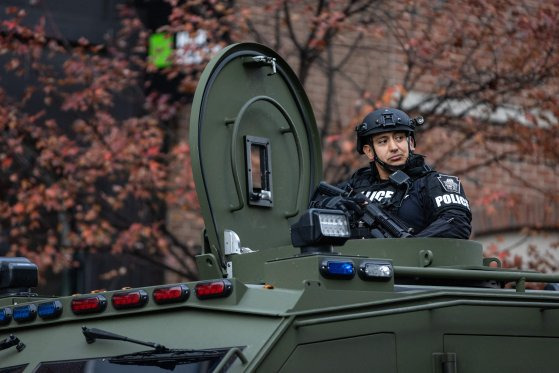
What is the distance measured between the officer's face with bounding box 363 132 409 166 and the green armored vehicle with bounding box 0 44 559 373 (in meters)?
0.81

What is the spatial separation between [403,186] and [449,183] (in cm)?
26

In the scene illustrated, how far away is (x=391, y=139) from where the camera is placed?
22.8 feet

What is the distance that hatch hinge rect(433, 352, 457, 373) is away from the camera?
5.05 metres

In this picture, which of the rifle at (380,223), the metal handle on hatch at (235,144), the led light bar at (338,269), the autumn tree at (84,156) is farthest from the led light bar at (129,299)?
the autumn tree at (84,156)

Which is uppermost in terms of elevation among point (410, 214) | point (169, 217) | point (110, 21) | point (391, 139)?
point (110, 21)

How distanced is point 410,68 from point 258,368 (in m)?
7.16

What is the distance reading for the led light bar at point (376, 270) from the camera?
509cm

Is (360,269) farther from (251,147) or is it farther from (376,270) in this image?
(251,147)

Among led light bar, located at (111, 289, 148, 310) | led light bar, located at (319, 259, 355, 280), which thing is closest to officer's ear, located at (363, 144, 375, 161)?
led light bar, located at (319, 259, 355, 280)

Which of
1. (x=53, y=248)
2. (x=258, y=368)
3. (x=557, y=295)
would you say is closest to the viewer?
(x=258, y=368)

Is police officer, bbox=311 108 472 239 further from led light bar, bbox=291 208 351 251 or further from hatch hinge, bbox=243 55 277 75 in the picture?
led light bar, bbox=291 208 351 251

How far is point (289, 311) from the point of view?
4816 mm

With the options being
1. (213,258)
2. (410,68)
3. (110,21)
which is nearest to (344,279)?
(213,258)

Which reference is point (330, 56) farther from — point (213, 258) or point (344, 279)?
point (344, 279)
